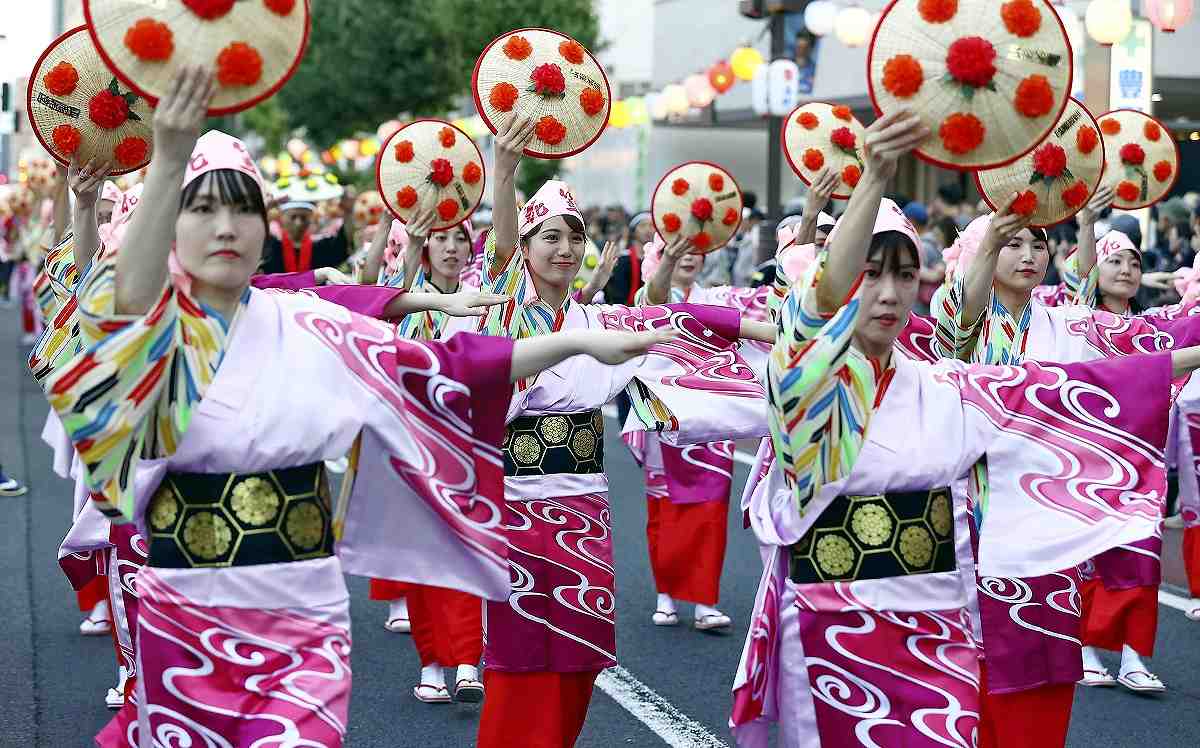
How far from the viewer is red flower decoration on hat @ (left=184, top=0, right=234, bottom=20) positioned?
10.7 ft

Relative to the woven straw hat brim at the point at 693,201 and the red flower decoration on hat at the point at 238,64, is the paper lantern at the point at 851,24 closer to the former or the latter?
the woven straw hat brim at the point at 693,201

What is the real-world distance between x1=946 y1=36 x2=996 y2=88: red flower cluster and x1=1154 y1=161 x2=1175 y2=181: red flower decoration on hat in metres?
4.23

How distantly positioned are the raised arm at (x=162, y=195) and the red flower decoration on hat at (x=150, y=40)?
6 centimetres

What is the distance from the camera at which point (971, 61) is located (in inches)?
139

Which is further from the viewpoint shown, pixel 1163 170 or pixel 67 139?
pixel 1163 170

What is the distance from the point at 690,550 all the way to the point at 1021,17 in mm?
4664

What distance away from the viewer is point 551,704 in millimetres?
5266

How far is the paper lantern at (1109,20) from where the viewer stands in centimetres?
1172

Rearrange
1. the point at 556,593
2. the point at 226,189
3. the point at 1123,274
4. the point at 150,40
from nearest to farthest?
the point at 150,40, the point at 226,189, the point at 556,593, the point at 1123,274

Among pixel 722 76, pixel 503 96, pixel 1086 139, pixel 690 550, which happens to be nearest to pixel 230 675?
pixel 503 96

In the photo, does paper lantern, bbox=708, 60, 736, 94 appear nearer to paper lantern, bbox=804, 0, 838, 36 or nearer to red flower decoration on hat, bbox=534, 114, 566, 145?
paper lantern, bbox=804, 0, 838, 36

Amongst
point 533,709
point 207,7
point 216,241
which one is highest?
point 207,7

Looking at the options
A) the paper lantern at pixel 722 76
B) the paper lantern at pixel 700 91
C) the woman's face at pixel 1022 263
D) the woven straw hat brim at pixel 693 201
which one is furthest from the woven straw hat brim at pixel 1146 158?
the paper lantern at pixel 700 91

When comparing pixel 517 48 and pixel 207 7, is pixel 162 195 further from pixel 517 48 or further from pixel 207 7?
pixel 517 48
